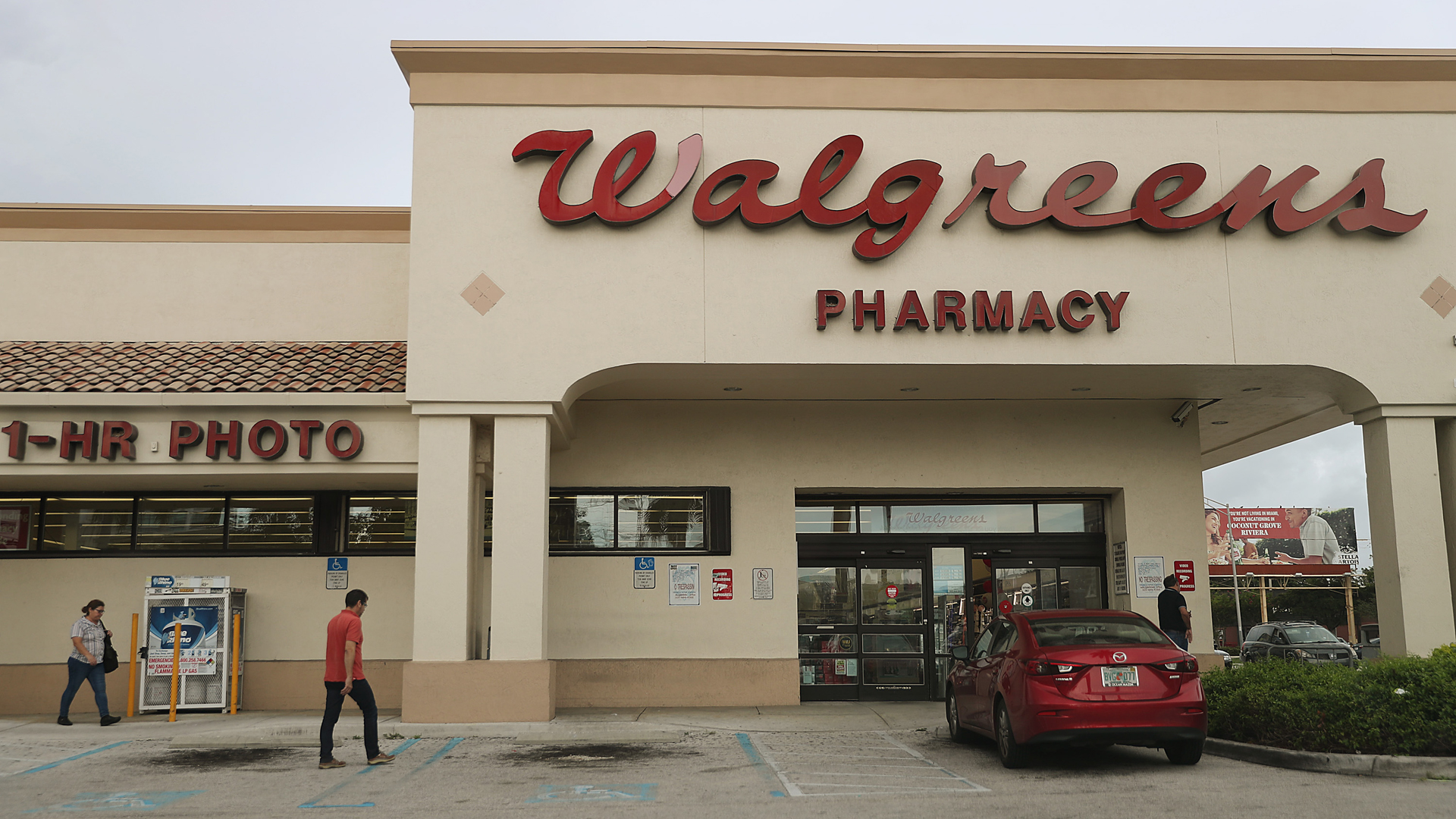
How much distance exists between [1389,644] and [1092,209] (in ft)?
22.3

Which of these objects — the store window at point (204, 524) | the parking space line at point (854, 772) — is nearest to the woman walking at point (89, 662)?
the store window at point (204, 524)

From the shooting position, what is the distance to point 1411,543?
46.8 feet

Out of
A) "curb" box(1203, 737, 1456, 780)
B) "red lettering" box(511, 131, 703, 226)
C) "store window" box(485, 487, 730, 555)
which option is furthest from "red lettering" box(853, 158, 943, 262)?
"curb" box(1203, 737, 1456, 780)

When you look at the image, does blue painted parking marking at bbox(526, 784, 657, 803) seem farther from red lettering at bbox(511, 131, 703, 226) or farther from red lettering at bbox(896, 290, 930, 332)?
red lettering at bbox(511, 131, 703, 226)

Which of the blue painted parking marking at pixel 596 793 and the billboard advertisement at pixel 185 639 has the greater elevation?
the billboard advertisement at pixel 185 639

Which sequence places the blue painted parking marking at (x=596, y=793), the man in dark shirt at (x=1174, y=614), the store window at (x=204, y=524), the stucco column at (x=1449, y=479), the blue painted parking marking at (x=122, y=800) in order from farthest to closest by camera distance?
the store window at (x=204, y=524) → the man in dark shirt at (x=1174, y=614) → the stucco column at (x=1449, y=479) → the blue painted parking marking at (x=596, y=793) → the blue painted parking marking at (x=122, y=800)

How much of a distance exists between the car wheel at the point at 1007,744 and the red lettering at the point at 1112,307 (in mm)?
5704

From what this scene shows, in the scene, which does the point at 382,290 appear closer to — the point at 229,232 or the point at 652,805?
the point at 229,232

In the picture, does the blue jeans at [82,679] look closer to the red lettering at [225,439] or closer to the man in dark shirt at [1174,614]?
the red lettering at [225,439]

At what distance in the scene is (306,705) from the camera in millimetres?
15711

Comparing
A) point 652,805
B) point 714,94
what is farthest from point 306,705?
point 714,94

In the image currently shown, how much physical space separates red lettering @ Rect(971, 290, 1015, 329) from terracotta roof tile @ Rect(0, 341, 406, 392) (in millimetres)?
7429

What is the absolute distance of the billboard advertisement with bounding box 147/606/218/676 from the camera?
15.0 metres

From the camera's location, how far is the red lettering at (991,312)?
1416 centimetres
